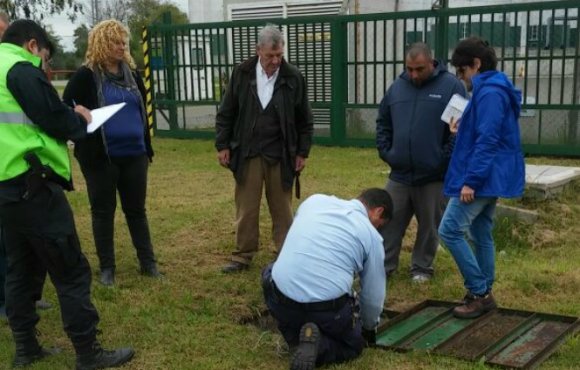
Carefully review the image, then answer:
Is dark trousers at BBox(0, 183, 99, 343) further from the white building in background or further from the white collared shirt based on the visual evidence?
the white building in background

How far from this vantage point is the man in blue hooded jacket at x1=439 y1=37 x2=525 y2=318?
4.14 meters

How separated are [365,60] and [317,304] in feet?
28.1

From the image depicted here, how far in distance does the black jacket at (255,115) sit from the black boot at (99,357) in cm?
198

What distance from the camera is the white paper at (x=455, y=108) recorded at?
4.74 metres

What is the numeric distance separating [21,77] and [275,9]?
11.7 meters

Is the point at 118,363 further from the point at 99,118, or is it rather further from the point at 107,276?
the point at 107,276

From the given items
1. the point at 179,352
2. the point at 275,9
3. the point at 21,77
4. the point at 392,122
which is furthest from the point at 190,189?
the point at 275,9

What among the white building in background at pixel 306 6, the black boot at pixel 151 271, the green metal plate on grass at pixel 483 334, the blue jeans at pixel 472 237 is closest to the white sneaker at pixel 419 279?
the green metal plate on grass at pixel 483 334

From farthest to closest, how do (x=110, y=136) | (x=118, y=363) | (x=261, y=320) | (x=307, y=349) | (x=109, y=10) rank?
1. (x=109, y=10)
2. (x=110, y=136)
3. (x=261, y=320)
4. (x=118, y=363)
5. (x=307, y=349)

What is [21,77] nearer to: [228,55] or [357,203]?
[357,203]

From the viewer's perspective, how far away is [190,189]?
9.15m

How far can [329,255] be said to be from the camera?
12.1 ft

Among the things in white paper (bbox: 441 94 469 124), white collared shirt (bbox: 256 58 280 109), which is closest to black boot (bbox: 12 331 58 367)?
white collared shirt (bbox: 256 58 280 109)

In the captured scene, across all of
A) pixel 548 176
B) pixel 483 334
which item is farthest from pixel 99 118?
pixel 548 176
